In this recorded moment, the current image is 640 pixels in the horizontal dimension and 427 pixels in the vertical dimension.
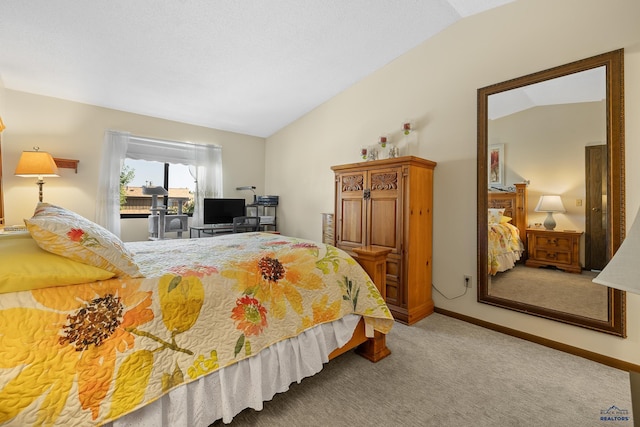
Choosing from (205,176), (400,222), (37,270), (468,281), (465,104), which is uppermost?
(465,104)

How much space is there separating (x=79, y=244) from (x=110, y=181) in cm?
340

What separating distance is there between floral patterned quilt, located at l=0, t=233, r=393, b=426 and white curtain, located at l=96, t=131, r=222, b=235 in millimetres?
2806

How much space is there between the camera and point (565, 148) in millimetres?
2221

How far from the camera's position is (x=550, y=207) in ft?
7.55

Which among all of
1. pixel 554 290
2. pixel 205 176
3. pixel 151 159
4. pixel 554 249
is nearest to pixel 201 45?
pixel 151 159

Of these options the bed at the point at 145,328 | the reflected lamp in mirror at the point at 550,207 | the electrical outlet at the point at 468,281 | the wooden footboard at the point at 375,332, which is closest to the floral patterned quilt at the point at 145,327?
the bed at the point at 145,328

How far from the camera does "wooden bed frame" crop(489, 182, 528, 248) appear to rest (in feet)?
8.06

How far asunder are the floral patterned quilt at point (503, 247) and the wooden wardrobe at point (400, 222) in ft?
1.93

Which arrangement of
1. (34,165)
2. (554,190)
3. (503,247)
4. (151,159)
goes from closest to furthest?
(554,190) → (503,247) → (34,165) → (151,159)

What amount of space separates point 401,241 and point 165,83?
3.31 m

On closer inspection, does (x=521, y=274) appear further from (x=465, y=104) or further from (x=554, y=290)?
(x=465, y=104)

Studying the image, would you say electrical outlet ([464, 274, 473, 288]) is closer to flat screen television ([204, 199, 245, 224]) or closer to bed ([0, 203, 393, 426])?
bed ([0, 203, 393, 426])

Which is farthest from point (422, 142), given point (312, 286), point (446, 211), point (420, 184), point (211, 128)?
point (211, 128)

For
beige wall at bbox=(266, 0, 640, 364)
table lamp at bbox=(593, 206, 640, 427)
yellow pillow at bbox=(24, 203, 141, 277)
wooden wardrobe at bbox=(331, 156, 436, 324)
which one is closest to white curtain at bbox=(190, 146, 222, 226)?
beige wall at bbox=(266, 0, 640, 364)
